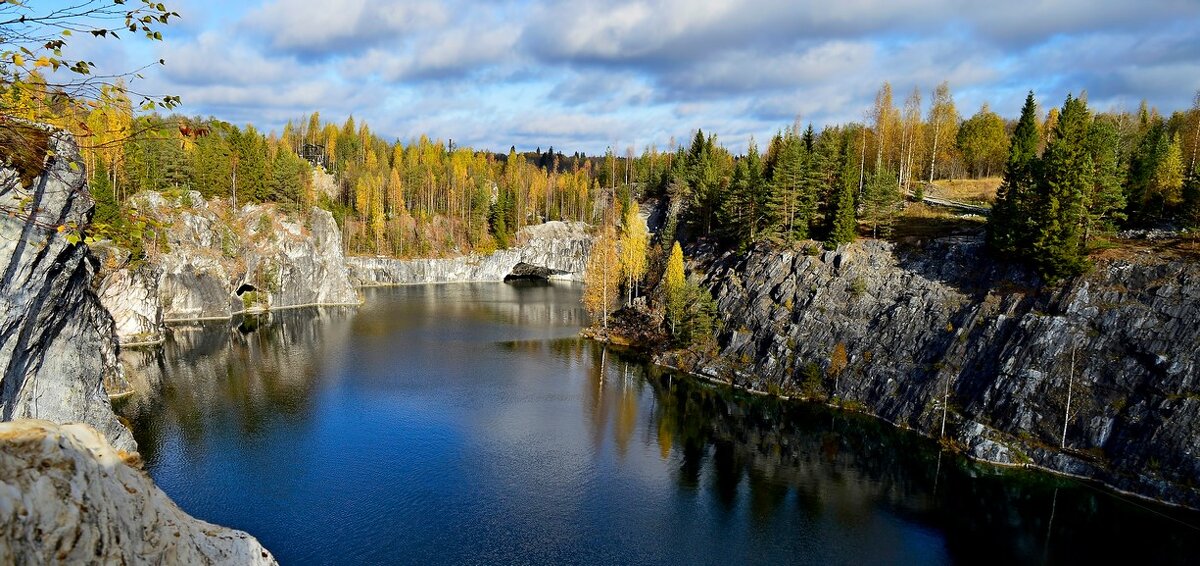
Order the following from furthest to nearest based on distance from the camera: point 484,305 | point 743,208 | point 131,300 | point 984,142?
point 484,305 < point 984,142 < point 743,208 < point 131,300

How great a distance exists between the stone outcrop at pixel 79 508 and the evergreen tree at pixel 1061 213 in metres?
52.7

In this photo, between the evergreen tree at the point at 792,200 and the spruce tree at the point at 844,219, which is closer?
the spruce tree at the point at 844,219

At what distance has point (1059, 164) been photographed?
46.8 m

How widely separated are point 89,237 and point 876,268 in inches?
2320

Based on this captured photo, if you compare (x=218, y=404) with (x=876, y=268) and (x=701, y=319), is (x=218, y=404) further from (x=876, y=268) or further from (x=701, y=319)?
(x=876, y=268)

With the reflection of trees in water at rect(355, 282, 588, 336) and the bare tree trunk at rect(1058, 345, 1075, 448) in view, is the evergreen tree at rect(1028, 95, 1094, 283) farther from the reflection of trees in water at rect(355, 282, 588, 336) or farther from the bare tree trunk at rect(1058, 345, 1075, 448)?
the reflection of trees in water at rect(355, 282, 588, 336)

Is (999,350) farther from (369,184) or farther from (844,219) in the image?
(369,184)

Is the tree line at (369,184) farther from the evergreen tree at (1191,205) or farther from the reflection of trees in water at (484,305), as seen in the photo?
the evergreen tree at (1191,205)

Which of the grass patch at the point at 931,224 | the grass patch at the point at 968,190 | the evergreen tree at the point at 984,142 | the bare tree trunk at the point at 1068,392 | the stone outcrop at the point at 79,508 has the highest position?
the evergreen tree at the point at 984,142

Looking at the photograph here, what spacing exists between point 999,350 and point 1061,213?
436 inches

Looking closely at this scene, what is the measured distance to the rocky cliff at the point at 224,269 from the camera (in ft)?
209

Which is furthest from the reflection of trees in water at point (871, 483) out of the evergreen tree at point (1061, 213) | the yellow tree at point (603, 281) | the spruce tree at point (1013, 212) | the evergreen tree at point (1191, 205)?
the evergreen tree at point (1191, 205)

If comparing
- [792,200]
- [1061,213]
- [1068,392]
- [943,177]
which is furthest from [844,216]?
[943,177]

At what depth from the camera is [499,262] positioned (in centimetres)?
12331
